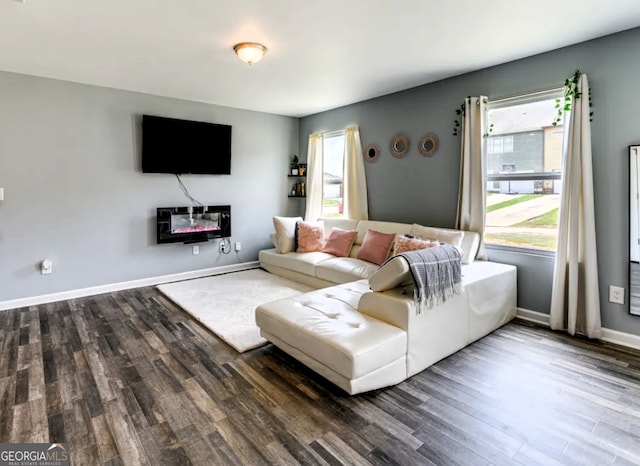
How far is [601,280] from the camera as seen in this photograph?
303 centimetres

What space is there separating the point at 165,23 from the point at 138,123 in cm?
226

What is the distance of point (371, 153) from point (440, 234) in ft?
5.79

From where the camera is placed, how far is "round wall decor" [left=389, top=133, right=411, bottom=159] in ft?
14.8

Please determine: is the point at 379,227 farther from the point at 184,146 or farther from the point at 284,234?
the point at 184,146

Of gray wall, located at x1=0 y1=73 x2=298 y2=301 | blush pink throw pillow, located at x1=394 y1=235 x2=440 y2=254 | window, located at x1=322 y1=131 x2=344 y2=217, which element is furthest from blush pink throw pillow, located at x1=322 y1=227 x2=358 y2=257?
gray wall, located at x1=0 y1=73 x2=298 y2=301

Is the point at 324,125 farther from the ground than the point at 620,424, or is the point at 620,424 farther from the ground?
the point at 324,125

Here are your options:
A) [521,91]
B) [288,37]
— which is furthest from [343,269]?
[521,91]

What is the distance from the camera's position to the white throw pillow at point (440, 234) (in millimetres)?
3645

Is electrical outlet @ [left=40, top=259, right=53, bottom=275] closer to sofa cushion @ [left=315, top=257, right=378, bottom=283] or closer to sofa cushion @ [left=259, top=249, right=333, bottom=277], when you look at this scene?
sofa cushion @ [left=259, top=249, right=333, bottom=277]

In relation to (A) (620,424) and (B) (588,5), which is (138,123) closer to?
(B) (588,5)

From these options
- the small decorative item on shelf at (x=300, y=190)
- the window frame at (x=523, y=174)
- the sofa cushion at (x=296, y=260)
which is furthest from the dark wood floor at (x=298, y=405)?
the small decorative item on shelf at (x=300, y=190)

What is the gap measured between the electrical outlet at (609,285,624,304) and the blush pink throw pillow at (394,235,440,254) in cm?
146

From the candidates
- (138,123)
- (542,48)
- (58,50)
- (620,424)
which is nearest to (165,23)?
(58,50)

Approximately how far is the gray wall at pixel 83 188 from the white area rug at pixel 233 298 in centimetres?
66
